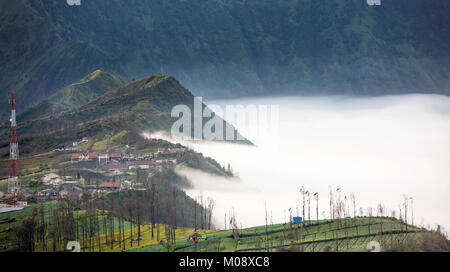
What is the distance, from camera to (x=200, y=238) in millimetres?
167625

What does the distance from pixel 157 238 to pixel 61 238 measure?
2485 centimetres

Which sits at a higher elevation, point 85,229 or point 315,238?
point 85,229

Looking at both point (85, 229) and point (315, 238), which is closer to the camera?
point (315, 238)

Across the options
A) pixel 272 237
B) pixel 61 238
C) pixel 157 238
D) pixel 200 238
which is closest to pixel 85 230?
pixel 61 238

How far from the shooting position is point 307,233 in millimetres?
171750

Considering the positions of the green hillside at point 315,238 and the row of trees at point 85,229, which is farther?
the row of trees at point 85,229

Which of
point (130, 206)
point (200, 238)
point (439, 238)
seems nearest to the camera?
point (439, 238)

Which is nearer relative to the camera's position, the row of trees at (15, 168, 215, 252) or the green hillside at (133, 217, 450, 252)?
the green hillside at (133, 217, 450, 252)

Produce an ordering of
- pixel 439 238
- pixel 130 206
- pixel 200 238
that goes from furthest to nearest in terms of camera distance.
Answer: pixel 130 206 → pixel 200 238 → pixel 439 238
